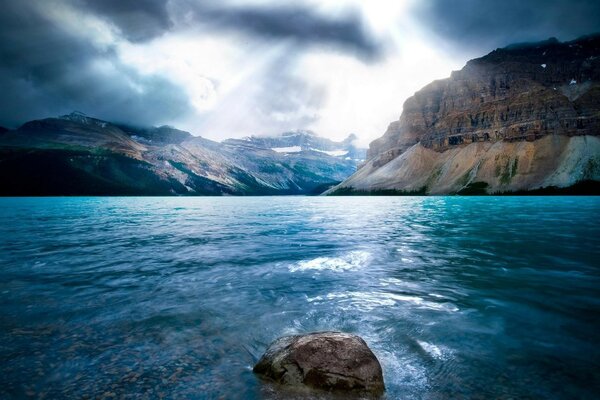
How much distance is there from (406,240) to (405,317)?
2058 centimetres

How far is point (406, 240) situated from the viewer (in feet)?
102

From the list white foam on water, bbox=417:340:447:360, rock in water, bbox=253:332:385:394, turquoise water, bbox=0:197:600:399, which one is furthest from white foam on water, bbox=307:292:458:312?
rock in water, bbox=253:332:385:394

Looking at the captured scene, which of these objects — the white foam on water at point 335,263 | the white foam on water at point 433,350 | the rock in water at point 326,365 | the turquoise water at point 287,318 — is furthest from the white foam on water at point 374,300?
the rock in water at point 326,365

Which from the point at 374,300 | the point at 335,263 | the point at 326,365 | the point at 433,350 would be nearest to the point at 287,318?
the point at 374,300

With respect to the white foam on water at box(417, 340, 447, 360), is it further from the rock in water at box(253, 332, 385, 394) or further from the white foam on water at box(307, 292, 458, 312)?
the white foam on water at box(307, 292, 458, 312)

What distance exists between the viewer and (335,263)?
21.2 m

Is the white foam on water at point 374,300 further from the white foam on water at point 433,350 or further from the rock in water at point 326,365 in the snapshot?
the rock in water at point 326,365

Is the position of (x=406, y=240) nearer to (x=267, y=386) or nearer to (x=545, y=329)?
(x=545, y=329)

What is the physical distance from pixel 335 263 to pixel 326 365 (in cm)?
1426

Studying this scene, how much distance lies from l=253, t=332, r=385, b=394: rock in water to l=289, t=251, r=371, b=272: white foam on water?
11738 mm

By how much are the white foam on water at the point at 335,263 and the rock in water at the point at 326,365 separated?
11.7 metres

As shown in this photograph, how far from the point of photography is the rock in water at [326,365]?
6887 mm

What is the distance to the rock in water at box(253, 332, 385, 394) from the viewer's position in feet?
22.6

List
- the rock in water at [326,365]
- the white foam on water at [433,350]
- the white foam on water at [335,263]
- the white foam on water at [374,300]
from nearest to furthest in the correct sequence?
the rock in water at [326,365] → the white foam on water at [433,350] → the white foam on water at [374,300] → the white foam on water at [335,263]
